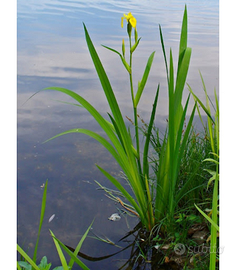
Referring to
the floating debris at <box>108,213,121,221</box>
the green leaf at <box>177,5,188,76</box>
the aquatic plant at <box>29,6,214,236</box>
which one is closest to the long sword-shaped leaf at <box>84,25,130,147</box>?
the aquatic plant at <box>29,6,214,236</box>

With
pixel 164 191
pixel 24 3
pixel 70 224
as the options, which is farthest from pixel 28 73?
pixel 24 3

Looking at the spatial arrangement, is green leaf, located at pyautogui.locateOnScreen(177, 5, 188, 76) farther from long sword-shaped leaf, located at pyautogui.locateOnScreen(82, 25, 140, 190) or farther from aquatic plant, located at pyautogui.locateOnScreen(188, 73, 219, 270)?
long sword-shaped leaf, located at pyautogui.locateOnScreen(82, 25, 140, 190)

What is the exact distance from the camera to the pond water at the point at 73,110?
1672 millimetres

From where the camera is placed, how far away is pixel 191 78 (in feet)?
11.3

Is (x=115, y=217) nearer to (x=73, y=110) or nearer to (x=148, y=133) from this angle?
(x=148, y=133)

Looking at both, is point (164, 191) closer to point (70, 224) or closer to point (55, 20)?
point (70, 224)

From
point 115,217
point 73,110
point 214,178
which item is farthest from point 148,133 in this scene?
point 73,110

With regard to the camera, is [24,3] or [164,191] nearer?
[164,191]

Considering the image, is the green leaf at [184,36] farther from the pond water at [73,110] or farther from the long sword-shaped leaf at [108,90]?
A: the pond water at [73,110]

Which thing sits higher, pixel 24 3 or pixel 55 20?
pixel 24 3

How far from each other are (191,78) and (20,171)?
2144 mm

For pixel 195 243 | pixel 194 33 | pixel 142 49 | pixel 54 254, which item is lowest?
pixel 54 254

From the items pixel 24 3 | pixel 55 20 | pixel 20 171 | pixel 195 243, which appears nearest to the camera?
pixel 195 243

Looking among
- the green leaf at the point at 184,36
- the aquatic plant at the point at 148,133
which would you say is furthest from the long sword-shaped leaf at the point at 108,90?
the green leaf at the point at 184,36
